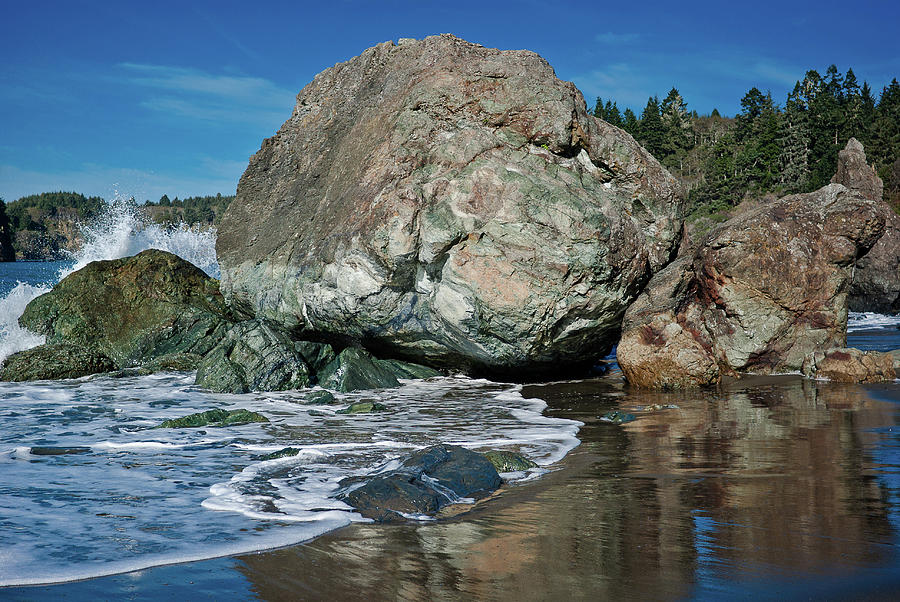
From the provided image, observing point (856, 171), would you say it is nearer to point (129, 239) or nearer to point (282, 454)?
point (129, 239)

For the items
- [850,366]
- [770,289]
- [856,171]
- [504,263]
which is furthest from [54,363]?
[856,171]

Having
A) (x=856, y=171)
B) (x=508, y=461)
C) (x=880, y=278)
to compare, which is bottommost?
(x=508, y=461)

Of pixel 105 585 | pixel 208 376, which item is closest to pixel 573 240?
pixel 208 376

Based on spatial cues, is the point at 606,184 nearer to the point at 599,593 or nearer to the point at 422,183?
the point at 422,183

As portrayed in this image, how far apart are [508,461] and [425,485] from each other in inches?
38.1

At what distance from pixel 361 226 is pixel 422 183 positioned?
99cm

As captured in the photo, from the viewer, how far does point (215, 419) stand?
7.30m

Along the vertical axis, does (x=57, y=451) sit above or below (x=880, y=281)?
below

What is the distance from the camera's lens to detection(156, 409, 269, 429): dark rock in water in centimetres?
707

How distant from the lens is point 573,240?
852cm

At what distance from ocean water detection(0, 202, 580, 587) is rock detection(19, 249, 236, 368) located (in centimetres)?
96

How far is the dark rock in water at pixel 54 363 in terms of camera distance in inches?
406

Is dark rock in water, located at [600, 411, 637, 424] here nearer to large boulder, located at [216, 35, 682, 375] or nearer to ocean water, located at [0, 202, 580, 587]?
ocean water, located at [0, 202, 580, 587]

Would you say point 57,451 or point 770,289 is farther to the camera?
point 770,289
